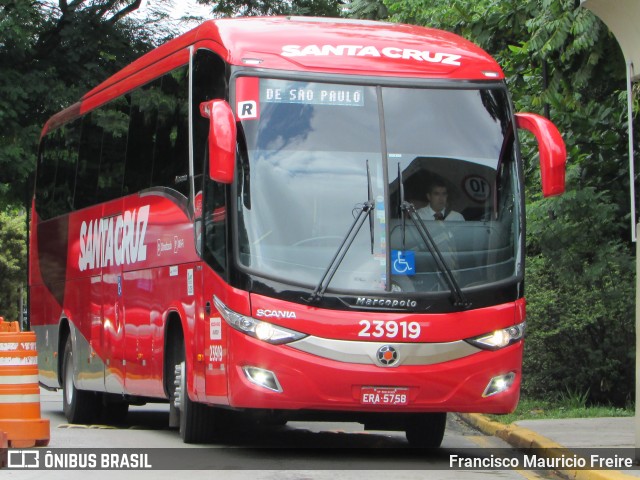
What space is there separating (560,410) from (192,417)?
17.3 ft

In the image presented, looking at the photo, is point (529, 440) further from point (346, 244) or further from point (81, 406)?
point (81, 406)

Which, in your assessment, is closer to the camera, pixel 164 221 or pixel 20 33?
pixel 164 221

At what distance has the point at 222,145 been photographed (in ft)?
33.8

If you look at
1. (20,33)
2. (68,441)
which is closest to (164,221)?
(68,441)

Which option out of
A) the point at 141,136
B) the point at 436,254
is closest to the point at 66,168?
the point at 141,136

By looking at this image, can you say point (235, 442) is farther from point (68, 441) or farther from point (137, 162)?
point (137, 162)

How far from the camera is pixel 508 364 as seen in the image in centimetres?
1080

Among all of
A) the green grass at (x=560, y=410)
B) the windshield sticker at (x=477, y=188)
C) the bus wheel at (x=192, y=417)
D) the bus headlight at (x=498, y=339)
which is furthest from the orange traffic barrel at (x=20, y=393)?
the green grass at (x=560, y=410)

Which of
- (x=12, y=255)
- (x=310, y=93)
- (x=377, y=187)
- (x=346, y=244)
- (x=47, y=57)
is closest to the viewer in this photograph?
(x=346, y=244)

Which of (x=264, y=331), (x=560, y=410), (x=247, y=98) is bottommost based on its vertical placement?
(x=560, y=410)

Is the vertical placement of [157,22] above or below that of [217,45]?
above

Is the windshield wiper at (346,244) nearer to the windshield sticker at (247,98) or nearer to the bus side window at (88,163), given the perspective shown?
the windshield sticker at (247,98)

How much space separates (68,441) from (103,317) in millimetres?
2819

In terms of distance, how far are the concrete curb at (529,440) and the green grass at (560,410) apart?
0.20 meters
